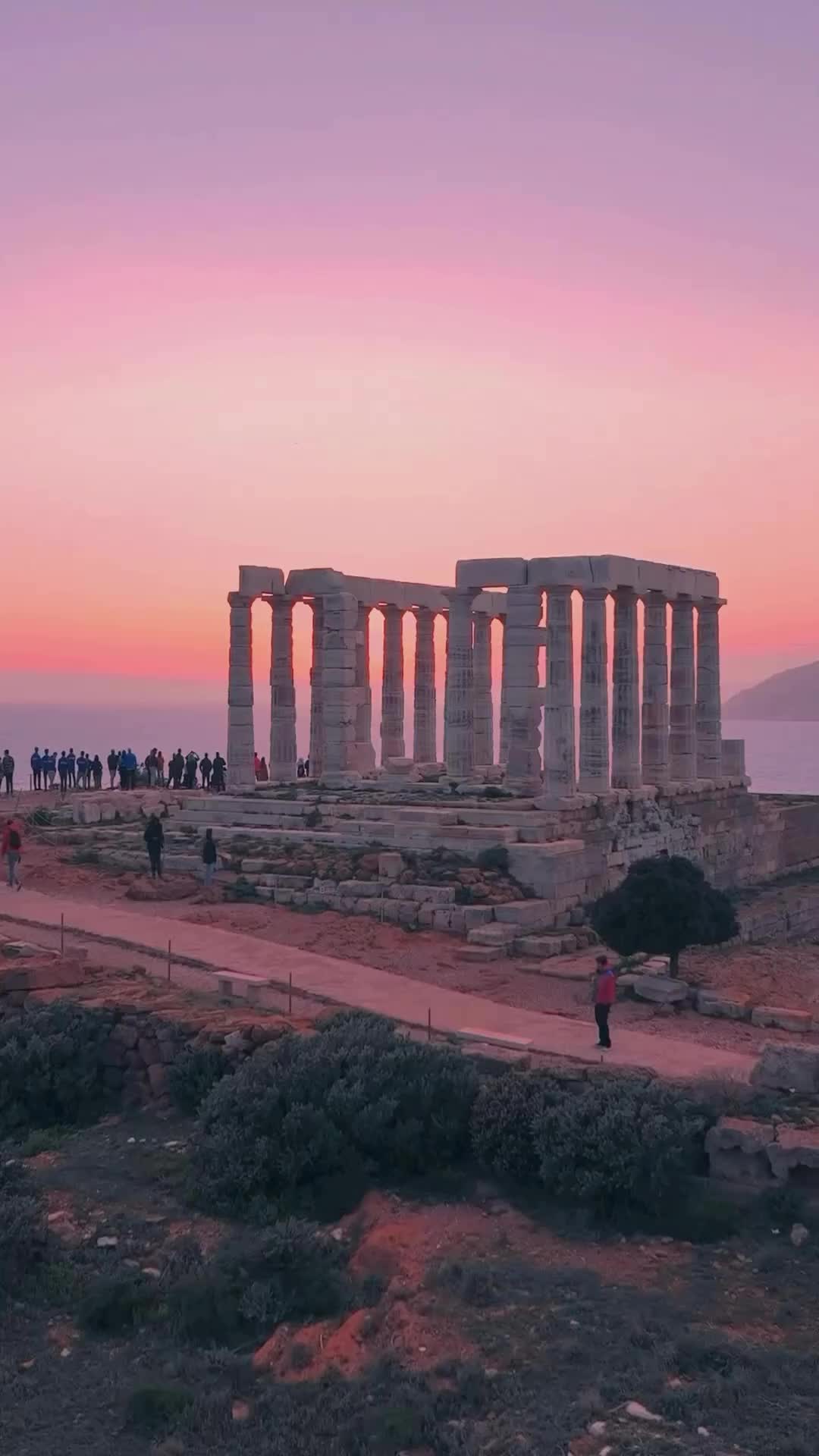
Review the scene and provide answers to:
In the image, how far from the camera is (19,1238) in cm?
1331

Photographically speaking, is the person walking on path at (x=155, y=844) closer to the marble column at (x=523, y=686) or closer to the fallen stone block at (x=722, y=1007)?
the marble column at (x=523, y=686)

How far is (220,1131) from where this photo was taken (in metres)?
15.1

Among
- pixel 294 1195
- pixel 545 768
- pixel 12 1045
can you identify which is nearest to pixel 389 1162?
pixel 294 1195

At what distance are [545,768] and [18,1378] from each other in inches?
996

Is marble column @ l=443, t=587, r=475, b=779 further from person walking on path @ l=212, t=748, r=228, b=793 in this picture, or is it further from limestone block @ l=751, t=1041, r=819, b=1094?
limestone block @ l=751, t=1041, r=819, b=1094

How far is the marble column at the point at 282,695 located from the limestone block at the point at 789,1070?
28.0m

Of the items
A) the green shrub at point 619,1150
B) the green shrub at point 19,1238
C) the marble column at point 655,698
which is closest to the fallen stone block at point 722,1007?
the green shrub at point 619,1150

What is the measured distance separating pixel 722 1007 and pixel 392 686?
27611mm

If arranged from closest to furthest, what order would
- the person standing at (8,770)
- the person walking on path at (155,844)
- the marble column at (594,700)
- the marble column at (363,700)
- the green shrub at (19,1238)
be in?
Result: the green shrub at (19,1238)
the person walking on path at (155,844)
the marble column at (594,700)
the marble column at (363,700)
the person standing at (8,770)

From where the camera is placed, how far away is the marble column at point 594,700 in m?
36.6

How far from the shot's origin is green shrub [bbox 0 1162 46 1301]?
1303 cm

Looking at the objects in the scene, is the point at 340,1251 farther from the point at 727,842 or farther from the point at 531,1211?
the point at 727,842

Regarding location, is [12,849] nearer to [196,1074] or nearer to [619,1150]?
[196,1074]

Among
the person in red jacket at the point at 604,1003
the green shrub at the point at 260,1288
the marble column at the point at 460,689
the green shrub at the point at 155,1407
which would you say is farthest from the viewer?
the marble column at the point at 460,689
